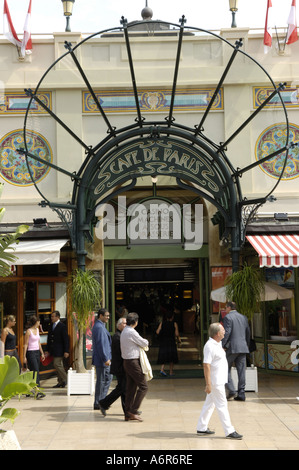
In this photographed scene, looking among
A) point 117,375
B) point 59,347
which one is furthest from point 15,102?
point 117,375

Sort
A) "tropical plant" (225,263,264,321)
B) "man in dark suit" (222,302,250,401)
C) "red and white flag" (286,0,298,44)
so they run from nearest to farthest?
"man in dark suit" (222,302,250,401), "tropical plant" (225,263,264,321), "red and white flag" (286,0,298,44)

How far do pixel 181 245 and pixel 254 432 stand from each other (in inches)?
279

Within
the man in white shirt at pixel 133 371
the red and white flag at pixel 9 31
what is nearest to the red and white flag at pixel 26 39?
the red and white flag at pixel 9 31

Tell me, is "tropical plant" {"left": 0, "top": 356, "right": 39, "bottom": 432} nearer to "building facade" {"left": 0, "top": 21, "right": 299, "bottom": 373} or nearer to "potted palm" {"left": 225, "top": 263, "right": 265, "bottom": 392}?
"potted palm" {"left": 225, "top": 263, "right": 265, "bottom": 392}

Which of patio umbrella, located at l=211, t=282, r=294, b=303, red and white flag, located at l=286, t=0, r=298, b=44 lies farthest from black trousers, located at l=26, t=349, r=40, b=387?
red and white flag, located at l=286, t=0, r=298, b=44

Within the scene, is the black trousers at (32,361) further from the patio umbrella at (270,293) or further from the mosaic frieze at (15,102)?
the mosaic frieze at (15,102)

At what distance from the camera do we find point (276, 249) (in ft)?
42.0

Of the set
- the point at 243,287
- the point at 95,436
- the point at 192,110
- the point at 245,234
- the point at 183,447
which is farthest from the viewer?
the point at 192,110

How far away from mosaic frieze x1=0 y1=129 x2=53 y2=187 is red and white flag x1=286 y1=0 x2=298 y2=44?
596cm

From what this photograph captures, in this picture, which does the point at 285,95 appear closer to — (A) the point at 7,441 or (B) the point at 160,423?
(B) the point at 160,423

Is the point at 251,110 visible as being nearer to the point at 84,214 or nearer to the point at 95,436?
the point at 84,214

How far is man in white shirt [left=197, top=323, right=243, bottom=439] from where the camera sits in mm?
8898

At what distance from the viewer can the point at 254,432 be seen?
31.2 ft
